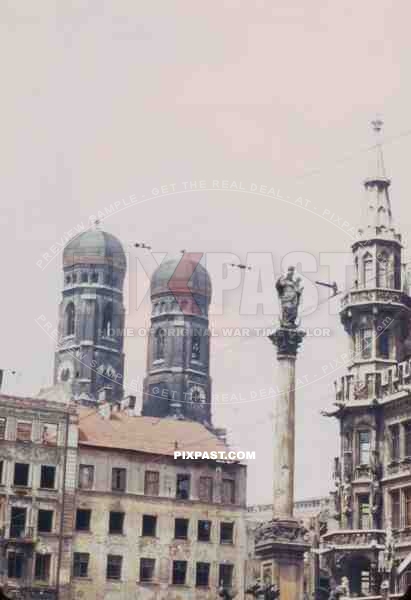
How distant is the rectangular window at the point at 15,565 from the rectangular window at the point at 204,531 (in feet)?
38.6

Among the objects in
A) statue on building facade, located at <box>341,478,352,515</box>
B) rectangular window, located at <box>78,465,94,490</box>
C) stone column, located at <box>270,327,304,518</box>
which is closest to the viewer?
stone column, located at <box>270,327,304,518</box>

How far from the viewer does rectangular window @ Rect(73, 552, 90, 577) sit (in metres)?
82.2

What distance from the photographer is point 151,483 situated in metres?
86.3

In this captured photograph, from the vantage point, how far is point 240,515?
8856cm

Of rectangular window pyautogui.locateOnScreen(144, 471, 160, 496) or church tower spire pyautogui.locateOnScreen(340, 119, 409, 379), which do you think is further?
rectangular window pyautogui.locateOnScreen(144, 471, 160, 496)

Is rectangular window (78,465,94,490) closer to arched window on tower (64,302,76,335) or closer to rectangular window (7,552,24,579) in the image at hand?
rectangular window (7,552,24,579)

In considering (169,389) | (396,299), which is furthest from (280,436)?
(169,389)

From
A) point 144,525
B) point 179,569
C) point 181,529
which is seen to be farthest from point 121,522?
point 179,569

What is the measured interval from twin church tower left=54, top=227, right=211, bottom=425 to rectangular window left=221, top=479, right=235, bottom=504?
134 ft

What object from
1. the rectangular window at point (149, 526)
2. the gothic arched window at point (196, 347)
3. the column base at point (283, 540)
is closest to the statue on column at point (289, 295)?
the column base at point (283, 540)

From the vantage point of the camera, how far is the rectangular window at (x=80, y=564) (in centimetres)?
8219

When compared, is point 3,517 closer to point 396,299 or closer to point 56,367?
point 396,299

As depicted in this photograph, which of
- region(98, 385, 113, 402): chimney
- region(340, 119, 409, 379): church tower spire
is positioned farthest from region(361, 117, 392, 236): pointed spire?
region(98, 385, 113, 402): chimney

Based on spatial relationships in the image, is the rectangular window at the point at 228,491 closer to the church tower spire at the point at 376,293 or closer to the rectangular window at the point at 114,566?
the rectangular window at the point at 114,566
